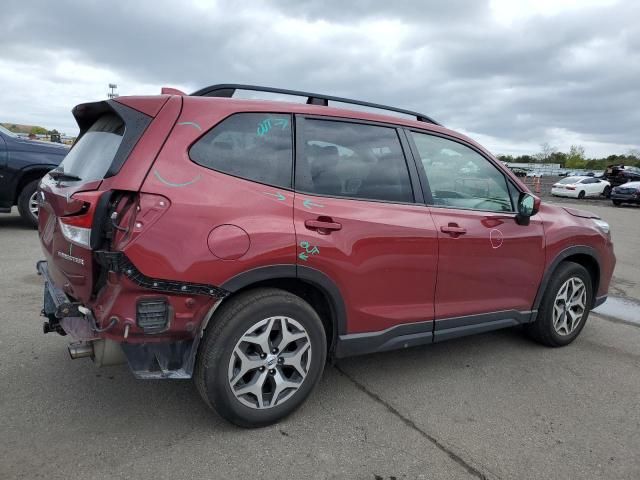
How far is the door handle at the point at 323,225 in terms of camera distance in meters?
2.79

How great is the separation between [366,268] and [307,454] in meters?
1.07

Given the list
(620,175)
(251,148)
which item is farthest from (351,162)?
(620,175)

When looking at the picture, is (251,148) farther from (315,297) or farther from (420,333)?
(420,333)

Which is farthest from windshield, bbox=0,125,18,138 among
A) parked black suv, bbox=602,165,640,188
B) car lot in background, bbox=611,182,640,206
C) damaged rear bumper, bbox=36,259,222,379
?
parked black suv, bbox=602,165,640,188

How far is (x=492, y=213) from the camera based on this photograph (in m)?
3.71

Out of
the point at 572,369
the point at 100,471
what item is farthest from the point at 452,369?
the point at 100,471

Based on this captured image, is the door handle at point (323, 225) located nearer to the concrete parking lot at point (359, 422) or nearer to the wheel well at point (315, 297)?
the wheel well at point (315, 297)

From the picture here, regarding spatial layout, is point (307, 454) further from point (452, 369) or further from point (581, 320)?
point (581, 320)

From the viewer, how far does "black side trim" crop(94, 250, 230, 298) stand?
2373 mm

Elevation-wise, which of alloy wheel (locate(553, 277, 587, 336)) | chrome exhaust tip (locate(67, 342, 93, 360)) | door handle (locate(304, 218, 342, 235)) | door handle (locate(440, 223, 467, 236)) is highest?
door handle (locate(304, 218, 342, 235))

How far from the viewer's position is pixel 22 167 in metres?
7.72

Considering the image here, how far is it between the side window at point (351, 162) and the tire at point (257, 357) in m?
0.70

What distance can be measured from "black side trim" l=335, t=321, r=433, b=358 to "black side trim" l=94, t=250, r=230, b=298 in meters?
0.96

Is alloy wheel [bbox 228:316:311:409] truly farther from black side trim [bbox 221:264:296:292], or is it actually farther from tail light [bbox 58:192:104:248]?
tail light [bbox 58:192:104:248]
